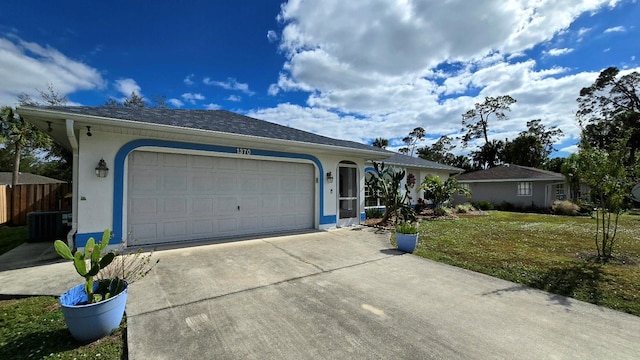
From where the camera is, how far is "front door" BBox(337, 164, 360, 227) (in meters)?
10.4

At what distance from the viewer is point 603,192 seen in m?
5.88

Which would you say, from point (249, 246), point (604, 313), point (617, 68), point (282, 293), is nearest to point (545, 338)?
point (604, 313)

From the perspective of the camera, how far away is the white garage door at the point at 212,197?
261 inches

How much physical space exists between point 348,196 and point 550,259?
250 inches

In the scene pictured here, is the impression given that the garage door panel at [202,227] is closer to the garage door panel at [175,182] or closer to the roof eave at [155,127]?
the garage door panel at [175,182]

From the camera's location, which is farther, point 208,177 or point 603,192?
point 208,177

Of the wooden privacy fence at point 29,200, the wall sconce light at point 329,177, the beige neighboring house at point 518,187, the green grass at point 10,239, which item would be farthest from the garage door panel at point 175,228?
the beige neighboring house at point 518,187

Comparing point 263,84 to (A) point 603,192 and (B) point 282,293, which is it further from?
(A) point 603,192

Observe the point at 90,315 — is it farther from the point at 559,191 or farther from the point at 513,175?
the point at 559,191

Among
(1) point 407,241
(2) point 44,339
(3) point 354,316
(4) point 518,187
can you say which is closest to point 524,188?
(4) point 518,187

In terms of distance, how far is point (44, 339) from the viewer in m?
2.77

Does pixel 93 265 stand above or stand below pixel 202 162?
below

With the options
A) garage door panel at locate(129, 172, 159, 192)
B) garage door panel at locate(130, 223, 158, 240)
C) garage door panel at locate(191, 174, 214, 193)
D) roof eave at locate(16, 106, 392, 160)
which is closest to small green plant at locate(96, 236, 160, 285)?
garage door panel at locate(130, 223, 158, 240)

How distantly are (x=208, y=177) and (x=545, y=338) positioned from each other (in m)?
7.60
